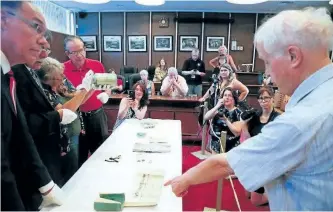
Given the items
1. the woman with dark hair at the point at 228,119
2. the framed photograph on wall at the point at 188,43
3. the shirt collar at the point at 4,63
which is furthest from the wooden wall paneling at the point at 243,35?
the shirt collar at the point at 4,63

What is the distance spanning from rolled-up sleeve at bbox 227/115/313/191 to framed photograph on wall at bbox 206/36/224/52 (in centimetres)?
741

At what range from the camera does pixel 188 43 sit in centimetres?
780

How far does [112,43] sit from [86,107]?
19.6ft

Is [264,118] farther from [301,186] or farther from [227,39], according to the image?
[227,39]

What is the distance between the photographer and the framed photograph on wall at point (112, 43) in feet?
25.8

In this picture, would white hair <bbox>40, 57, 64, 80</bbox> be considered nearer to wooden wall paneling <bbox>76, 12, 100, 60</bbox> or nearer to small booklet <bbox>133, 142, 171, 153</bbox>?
small booklet <bbox>133, 142, 171, 153</bbox>

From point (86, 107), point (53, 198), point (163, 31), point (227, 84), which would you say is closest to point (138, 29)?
point (163, 31)

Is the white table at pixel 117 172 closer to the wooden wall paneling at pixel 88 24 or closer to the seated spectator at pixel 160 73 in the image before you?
the seated spectator at pixel 160 73

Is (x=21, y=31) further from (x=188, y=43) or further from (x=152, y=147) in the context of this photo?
(x=188, y=43)

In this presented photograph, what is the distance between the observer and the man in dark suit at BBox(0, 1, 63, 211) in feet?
2.32

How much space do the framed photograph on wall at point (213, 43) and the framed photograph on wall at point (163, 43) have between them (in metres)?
1.11

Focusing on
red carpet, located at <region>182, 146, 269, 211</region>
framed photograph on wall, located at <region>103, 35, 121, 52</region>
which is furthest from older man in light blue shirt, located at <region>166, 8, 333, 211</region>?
framed photograph on wall, located at <region>103, 35, 121, 52</region>

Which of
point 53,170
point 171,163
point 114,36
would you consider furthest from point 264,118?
point 114,36

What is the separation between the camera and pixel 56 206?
105 centimetres
